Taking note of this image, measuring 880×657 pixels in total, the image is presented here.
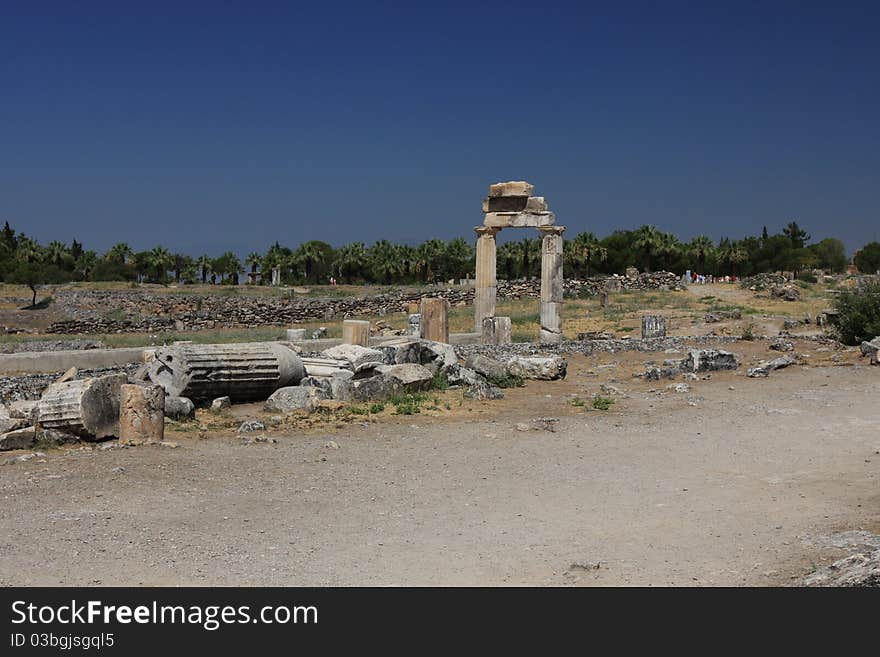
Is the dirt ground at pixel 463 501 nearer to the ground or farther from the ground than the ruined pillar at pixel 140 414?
nearer to the ground

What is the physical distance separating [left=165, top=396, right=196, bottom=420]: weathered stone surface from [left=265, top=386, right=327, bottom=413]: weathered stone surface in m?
1.30

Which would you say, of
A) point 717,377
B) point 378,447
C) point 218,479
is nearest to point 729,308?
point 717,377

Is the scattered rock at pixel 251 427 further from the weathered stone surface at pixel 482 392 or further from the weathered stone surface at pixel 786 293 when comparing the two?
the weathered stone surface at pixel 786 293

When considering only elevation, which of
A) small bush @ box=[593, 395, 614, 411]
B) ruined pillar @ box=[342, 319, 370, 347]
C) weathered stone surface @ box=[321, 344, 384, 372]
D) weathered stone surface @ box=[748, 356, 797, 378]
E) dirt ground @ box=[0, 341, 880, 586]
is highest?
ruined pillar @ box=[342, 319, 370, 347]

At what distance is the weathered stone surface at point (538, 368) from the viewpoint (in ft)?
57.4

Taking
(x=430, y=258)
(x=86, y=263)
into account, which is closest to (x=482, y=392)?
(x=430, y=258)

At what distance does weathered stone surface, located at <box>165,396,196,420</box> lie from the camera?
1282 cm

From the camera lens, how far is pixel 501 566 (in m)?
6.91

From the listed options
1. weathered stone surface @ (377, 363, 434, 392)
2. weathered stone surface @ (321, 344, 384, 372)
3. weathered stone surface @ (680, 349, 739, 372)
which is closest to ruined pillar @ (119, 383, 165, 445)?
weathered stone surface @ (377, 363, 434, 392)

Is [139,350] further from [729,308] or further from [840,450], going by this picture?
[729,308]

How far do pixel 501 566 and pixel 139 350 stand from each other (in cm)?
1436

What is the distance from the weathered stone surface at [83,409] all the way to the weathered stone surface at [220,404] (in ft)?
7.22

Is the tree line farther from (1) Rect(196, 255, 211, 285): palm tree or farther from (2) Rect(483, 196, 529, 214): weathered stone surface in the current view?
(2) Rect(483, 196, 529, 214): weathered stone surface

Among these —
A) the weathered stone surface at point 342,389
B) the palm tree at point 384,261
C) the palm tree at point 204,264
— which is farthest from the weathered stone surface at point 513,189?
the palm tree at point 204,264
